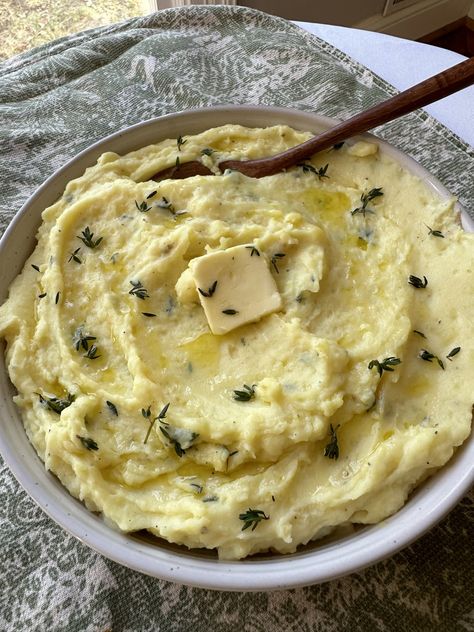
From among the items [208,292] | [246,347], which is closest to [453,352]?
[246,347]

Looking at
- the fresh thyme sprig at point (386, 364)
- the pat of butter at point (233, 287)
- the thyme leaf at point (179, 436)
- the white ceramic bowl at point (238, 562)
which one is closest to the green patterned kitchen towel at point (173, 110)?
the white ceramic bowl at point (238, 562)

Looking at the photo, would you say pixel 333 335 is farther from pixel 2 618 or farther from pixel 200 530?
pixel 2 618

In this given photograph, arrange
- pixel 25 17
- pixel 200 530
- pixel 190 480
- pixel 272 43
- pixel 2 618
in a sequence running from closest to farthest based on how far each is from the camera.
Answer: pixel 200 530 < pixel 190 480 < pixel 2 618 < pixel 272 43 < pixel 25 17

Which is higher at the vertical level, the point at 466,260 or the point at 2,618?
the point at 466,260

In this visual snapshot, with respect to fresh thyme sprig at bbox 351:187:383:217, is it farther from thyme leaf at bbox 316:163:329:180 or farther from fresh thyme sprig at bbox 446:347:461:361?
fresh thyme sprig at bbox 446:347:461:361

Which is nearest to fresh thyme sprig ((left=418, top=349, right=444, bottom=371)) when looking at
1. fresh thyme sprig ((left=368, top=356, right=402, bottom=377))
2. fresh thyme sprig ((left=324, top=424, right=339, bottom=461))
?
fresh thyme sprig ((left=368, top=356, right=402, bottom=377))

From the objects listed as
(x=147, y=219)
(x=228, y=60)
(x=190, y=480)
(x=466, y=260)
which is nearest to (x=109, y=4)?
(x=228, y=60)

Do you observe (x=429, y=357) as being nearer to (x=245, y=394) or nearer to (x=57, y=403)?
(x=245, y=394)
